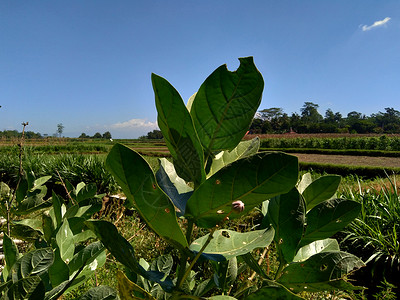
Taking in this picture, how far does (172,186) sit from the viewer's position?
0.42 metres

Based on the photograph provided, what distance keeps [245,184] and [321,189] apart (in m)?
0.26

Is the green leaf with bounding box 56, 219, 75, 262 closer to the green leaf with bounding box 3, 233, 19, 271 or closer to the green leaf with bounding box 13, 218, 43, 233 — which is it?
the green leaf with bounding box 3, 233, 19, 271

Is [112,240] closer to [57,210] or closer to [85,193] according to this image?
[57,210]

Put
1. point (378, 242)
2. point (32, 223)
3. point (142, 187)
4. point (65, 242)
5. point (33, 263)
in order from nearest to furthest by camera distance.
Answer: point (142, 187)
point (33, 263)
point (65, 242)
point (32, 223)
point (378, 242)

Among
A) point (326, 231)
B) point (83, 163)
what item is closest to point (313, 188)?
point (326, 231)

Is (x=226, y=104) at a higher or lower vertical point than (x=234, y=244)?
higher

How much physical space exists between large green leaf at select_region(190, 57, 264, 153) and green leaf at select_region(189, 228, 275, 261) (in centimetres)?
13

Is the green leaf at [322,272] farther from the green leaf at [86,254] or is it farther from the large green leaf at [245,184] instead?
the green leaf at [86,254]

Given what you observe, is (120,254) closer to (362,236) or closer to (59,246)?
(59,246)

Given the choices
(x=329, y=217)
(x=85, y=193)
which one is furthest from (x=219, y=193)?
(x=85, y=193)

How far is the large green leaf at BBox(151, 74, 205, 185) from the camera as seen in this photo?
292mm

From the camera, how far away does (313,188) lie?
1.58 ft

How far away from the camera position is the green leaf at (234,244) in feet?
1.14

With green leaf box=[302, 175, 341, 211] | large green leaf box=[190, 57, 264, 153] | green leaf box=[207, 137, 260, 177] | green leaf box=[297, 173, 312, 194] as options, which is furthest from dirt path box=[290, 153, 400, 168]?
large green leaf box=[190, 57, 264, 153]
